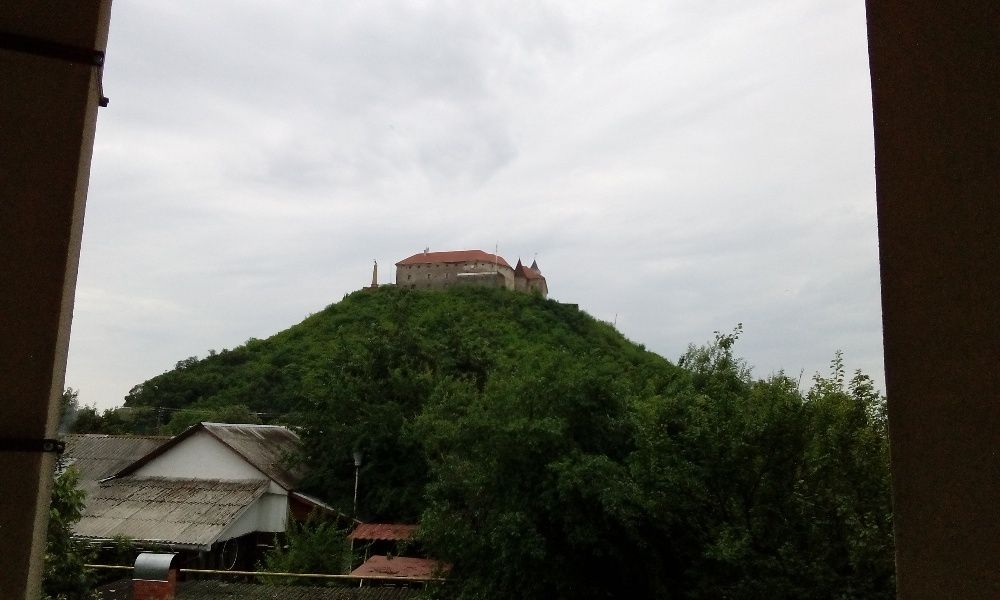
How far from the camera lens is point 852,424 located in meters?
7.16

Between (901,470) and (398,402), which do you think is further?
(398,402)

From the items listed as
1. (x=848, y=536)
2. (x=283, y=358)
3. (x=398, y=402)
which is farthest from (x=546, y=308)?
(x=848, y=536)

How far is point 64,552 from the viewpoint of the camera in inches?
252

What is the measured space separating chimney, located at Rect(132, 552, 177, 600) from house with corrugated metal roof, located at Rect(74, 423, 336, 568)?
640 centimetres

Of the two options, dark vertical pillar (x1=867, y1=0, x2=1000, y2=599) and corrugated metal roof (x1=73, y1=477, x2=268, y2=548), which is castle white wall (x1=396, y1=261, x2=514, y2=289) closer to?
corrugated metal roof (x1=73, y1=477, x2=268, y2=548)

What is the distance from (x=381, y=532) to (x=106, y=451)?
7919mm

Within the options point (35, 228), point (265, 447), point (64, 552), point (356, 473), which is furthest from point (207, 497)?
point (35, 228)

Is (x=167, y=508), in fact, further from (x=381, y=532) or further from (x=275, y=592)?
(x=275, y=592)

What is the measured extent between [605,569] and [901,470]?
8.59m

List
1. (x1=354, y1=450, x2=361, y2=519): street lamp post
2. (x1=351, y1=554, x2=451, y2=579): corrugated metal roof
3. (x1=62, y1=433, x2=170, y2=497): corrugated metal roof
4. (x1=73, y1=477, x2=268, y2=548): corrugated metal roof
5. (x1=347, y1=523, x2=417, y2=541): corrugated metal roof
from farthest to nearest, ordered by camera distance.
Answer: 1. (x1=62, y1=433, x2=170, y2=497): corrugated metal roof
2. (x1=354, y1=450, x2=361, y2=519): street lamp post
3. (x1=347, y1=523, x2=417, y2=541): corrugated metal roof
4. (x1=73, y1=477, x2=268, y2=548): corrugated metal roof
5. (x1=351, y1=554, x2=451, y2=579): corrugated metal roof

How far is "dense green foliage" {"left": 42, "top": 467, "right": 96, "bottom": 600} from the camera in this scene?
20.4 feet

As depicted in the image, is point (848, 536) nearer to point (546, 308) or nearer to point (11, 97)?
point (11, 97)

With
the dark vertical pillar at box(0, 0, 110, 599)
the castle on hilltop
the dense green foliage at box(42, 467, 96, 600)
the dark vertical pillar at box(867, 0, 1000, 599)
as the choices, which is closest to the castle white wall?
the castle on hilltop

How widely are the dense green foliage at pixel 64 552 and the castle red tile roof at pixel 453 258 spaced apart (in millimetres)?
50224
